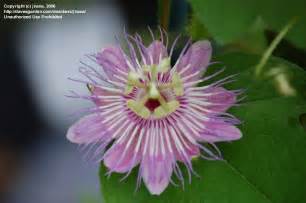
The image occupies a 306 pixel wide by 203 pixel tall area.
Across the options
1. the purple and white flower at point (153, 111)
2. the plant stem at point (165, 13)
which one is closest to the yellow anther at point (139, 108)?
the purple and white flower at point (153, 111)

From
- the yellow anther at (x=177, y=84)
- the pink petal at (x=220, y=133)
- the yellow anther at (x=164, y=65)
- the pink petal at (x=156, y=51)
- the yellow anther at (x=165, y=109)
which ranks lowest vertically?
the pink petal at (x=220, y=133)

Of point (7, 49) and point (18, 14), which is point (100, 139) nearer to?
point (18, 14)

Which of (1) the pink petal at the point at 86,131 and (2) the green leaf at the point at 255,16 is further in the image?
(2) the green leaf at the point at 255,16

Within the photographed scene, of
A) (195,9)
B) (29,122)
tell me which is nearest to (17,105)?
(29,122)

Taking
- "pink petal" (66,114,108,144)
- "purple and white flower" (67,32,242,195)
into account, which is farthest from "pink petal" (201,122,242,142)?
"pink petal" (66,114,108,144)

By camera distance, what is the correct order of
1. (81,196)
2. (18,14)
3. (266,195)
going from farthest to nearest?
(81,196), (18,14), (266,195)

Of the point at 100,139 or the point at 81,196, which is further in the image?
the point at 81,196

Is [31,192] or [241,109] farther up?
[241,109]

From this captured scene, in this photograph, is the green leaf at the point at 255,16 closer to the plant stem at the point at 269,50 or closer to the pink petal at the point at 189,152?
the plant stem at the point at 269,50
